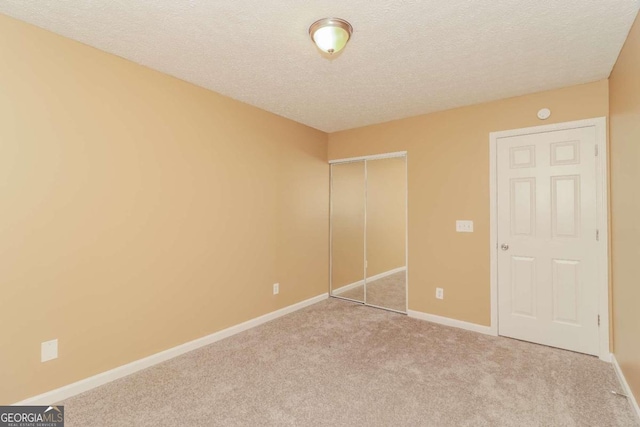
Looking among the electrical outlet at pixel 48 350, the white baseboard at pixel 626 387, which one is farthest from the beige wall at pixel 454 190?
the electrical outlet at pixel 48 350

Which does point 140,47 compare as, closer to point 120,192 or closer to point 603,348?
point 120,192

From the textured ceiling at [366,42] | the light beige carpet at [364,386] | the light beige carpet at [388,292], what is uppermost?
the textured ceiling at [366,42]

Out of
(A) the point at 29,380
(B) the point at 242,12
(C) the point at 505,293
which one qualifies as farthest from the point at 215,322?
(C) the point at 505,293

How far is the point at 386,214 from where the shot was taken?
3928 millimetres

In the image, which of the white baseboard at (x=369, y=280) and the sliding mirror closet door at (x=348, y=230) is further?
the sliding mirror closet door at (x=348, y=230)

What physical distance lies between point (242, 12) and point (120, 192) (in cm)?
155

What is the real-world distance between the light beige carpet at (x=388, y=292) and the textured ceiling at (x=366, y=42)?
219 cm

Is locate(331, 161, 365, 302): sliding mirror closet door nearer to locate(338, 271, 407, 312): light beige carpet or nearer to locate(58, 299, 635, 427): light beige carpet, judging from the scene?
locate(338, 271, 407, 312): light beige carpet

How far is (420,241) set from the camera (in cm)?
357

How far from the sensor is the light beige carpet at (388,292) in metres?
3.73

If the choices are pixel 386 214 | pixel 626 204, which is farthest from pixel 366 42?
pixel 386 214

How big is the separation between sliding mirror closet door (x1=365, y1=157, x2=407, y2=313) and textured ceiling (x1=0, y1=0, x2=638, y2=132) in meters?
1.15

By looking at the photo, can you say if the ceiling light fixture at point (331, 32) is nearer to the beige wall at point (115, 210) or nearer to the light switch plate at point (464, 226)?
the beige wall at point (115, 210)

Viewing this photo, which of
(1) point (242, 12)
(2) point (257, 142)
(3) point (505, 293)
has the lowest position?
(3) point (505, 293)
